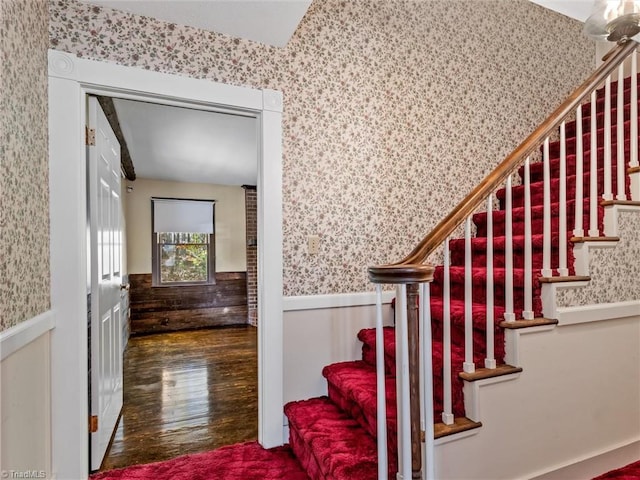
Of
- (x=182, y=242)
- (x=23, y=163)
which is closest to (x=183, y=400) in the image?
(x=23, y=163)

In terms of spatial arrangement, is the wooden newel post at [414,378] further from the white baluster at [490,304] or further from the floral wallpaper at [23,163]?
the floral wallpaper at [23,163]

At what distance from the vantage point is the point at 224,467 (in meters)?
2.01

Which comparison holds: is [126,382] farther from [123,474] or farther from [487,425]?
[487,425]

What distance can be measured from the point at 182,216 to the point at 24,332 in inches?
202

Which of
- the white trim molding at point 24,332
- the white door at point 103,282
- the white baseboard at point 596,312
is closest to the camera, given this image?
the white trim molding at point 24,332

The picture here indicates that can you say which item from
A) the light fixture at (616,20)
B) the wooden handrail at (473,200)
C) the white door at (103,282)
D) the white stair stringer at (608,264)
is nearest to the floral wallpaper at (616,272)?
the white stair stringer at (608,264)

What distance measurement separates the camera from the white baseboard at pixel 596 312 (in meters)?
1.86

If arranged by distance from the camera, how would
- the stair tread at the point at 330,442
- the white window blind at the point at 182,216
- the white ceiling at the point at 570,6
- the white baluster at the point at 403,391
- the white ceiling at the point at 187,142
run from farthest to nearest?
the white window blind at the point at 182,216 < the white ceiling at the point at 187,142 < the white ceiling at the point at 570,6 < the stair tread at the point at 330,442 < the white baluster at the point at 403,391

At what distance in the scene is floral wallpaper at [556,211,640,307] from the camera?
192cm

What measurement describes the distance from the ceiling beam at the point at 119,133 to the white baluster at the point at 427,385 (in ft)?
7.86

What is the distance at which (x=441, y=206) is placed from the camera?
279 cm

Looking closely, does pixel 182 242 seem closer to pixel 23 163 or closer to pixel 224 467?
pixel 224 467

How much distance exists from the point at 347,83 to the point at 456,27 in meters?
1.16

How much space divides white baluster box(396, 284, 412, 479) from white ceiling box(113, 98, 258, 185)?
1755 millimetres
